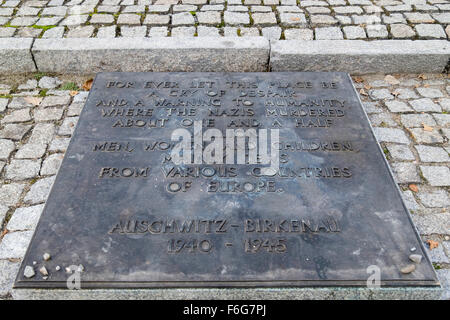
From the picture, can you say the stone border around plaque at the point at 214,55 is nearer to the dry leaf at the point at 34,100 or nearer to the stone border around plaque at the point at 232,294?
the dry leaf at the point at 34,100

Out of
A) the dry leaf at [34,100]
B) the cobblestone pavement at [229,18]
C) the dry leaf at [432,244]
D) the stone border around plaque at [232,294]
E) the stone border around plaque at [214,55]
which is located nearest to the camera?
the stone border around plaque at [232,294]

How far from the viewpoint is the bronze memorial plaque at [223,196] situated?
2.21 meters

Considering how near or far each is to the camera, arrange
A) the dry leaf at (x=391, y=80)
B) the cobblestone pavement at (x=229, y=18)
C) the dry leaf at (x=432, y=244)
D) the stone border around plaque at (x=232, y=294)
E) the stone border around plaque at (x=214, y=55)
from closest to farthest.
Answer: the stone border around plaque at (x=232, y=294) → the dry leaf at (x=432, y=244) → the stone border around plaque at (x=214, y=55) → the dry leaf at (x=391, y=80) → the cobblestone pavement at (x=229, y=18)

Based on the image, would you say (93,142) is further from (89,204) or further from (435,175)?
(435,175)

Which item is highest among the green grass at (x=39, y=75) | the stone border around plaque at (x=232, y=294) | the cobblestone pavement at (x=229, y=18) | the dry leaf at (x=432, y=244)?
the cobblestone pavement at (x=229, y=18)

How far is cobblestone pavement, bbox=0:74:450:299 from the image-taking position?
276 centimetres

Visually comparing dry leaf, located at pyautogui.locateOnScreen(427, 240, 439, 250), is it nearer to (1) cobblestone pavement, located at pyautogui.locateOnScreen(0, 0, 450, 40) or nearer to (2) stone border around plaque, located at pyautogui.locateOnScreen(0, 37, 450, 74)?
Result: (2) stone border around plaque, located at pyautogui.locateOnScreen(0, 37, 450, 74)

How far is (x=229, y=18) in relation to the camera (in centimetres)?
464

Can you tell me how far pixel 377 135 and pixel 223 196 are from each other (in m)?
1.77

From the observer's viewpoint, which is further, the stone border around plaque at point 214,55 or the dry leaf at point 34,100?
the stone border around plaque at point 214,55

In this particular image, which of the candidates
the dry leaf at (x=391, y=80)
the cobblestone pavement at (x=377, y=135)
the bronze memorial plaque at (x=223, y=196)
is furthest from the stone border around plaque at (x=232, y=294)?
the dry leaf at (x=391, y=80)

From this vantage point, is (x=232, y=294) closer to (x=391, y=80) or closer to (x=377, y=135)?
(x=377, y=135)

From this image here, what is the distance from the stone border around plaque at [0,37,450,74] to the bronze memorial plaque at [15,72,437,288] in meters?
0.70

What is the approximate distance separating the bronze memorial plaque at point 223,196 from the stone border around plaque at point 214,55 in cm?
70
